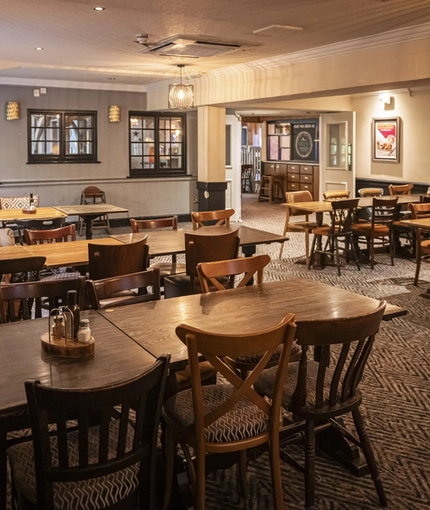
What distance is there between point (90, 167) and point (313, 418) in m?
9.74

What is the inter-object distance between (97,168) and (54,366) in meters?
9.75

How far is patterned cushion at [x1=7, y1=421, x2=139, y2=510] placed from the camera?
200cm

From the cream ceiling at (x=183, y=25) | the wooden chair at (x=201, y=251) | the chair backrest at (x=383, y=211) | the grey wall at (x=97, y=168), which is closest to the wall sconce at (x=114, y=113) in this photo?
the grey wall at (x=97, y=168)

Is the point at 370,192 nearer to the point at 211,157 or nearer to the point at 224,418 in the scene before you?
the point at 211,157

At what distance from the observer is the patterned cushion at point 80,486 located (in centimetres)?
200

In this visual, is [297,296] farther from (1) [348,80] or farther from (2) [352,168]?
(2) [352,168]

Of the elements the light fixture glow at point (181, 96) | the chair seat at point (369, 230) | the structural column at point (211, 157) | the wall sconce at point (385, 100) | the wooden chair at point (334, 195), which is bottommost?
the chair seat at point (369, 230)

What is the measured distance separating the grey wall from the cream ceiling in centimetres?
252

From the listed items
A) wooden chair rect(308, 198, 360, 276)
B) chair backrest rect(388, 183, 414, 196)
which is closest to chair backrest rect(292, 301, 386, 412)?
wooden chair rect(308, 198, 360, 276)

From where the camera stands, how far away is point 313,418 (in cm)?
262

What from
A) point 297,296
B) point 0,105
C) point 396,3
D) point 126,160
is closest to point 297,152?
point 126,160

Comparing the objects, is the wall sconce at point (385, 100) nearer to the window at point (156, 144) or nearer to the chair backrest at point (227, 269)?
the window at point (156, 144)

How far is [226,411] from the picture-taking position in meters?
2.36

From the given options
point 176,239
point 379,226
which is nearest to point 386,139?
point 379,226
